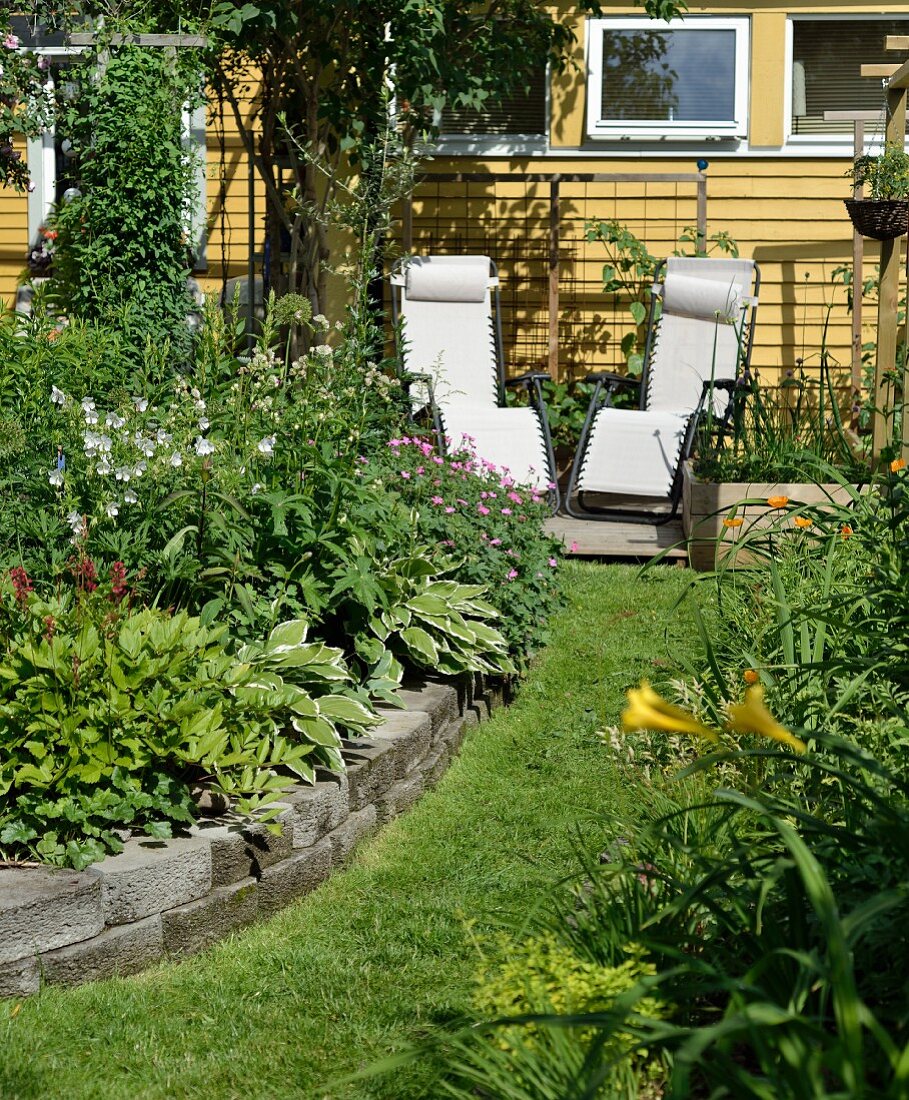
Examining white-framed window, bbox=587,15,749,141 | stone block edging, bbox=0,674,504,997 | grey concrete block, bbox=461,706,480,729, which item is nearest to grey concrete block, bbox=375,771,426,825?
stone block edging, bbox=0,674,504,997

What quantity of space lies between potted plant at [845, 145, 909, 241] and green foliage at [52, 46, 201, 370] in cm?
302

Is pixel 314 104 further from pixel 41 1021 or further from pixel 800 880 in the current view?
pixel 800 880

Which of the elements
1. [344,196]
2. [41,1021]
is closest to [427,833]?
[41,1021]

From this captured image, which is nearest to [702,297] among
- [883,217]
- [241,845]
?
[883,217]

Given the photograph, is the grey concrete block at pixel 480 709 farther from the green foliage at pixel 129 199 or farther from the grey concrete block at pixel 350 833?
the green foliage at pixel 129 199

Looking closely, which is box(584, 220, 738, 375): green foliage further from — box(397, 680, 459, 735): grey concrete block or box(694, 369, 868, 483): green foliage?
box(397, 680, 459, 735): grey concrete block

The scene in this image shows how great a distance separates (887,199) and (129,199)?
130 inches

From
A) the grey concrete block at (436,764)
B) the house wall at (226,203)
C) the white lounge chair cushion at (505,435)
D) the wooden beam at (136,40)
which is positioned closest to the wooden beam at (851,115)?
the white lounge chair cushion at (505,435)

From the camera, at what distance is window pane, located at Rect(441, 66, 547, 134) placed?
8.54 meters

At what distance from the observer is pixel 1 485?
3.43 m

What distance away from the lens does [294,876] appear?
116 inches

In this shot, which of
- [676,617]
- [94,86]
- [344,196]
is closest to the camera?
[676,617]

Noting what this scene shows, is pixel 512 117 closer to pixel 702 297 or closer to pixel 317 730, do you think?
pixel 702 297

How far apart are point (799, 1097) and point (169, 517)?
91.3 inches
